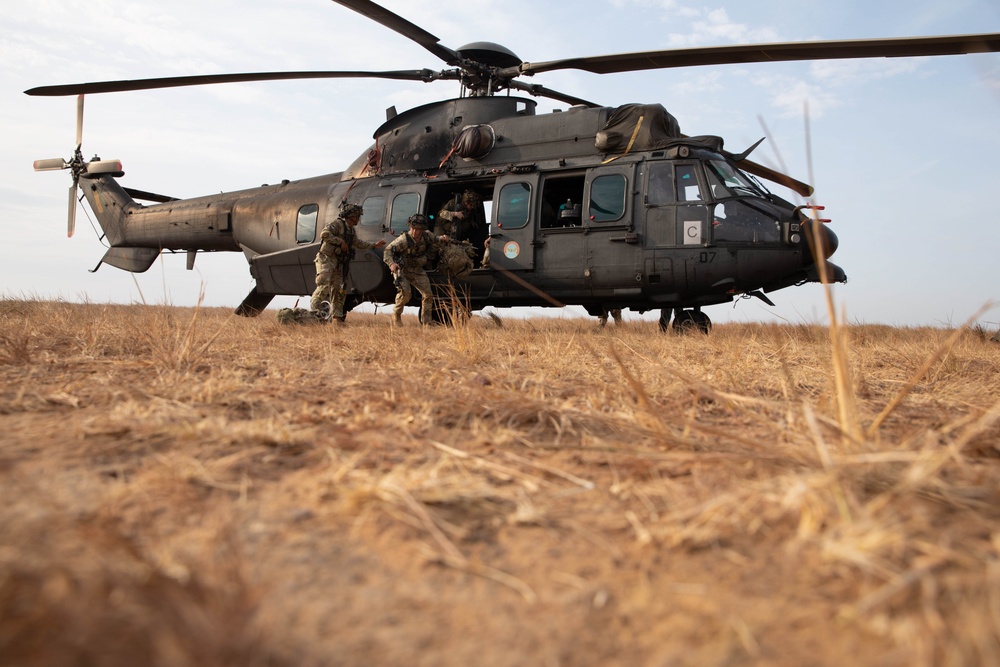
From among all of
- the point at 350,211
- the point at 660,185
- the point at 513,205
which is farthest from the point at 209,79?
the point at 660,185

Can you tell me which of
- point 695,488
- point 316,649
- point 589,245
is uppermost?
point 589,245

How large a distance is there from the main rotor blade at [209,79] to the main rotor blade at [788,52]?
7.50 ft

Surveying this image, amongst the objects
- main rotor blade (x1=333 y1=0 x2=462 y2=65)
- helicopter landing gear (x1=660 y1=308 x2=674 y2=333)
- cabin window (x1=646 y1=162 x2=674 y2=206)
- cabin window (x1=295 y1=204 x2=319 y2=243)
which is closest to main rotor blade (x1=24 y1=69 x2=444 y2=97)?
main rotor blade (x1=333 y1=0 x2=462 y2=65)

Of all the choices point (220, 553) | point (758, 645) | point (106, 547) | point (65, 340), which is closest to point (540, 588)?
point (758, 645)

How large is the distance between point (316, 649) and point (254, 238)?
1008 cm

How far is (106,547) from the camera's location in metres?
0.89

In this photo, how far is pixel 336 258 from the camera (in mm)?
8516

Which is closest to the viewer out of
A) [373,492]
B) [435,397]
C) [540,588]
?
[540,588]

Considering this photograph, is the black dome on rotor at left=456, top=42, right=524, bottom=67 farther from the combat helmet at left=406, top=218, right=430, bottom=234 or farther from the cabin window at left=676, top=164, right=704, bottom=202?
the cabin window at left=676, top=164, right=704, bottom=202

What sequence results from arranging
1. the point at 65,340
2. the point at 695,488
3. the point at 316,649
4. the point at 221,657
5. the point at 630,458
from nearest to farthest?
Result: the point at 221,657, the point at 316,649, the point at 695,488, the point at 630,458, the point at 65,340

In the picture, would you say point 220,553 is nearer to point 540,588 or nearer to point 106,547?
point 106,547

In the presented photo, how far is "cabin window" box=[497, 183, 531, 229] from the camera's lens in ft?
25.4

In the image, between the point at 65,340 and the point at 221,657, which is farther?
the point at 65,340

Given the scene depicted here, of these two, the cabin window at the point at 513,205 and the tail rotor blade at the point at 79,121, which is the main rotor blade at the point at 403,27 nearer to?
the cabin window at the point at 513,205
